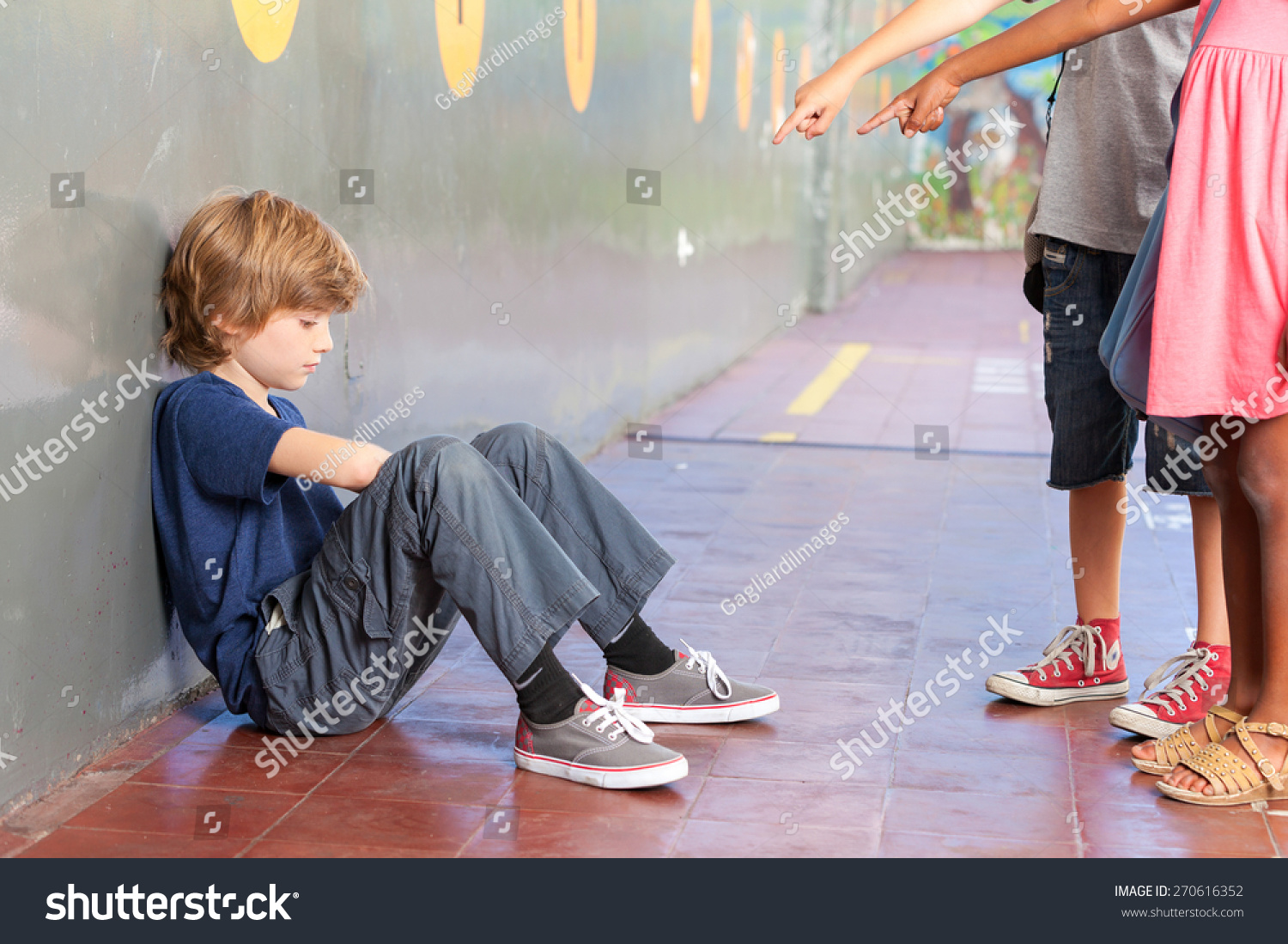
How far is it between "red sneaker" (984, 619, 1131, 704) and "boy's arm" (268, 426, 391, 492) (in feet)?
4.25

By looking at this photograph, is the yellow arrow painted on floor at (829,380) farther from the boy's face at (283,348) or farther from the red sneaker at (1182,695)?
the boy's face at (283,348)

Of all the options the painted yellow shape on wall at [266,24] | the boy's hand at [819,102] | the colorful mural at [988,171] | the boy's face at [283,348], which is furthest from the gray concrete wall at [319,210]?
the colorful mural at [988,171]

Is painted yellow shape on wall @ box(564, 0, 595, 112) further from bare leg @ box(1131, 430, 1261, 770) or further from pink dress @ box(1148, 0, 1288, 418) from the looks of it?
bare leg @ box(1131, 430, 1261, 770)

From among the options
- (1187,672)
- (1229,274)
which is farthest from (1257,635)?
(1229,274)

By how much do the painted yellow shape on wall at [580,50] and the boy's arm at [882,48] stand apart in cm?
296

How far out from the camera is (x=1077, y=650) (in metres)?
2.67

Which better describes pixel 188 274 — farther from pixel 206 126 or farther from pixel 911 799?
pixel 911 799

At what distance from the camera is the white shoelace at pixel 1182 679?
8.09 feet

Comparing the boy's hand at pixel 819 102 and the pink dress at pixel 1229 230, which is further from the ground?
the boy's hand at pixel 819 102

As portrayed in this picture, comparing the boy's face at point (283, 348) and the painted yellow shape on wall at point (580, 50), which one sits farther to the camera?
the painted yellow shape on wall at point (580, 50)

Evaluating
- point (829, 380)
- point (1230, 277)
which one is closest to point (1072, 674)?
point (1230, 277)

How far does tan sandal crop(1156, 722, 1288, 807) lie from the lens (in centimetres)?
212

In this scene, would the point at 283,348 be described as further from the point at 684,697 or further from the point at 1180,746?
the point at 1180,746

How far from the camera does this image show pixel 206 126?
2465mm
